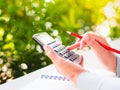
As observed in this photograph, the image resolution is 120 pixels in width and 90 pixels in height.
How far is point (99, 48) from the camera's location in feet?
4.02

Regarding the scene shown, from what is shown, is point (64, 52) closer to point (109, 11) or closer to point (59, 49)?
point (59, 49)

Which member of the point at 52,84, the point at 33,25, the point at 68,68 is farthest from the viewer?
the point at 33,25

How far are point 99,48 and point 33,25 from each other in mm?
455

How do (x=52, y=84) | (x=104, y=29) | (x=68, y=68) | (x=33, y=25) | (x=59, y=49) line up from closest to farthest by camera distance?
1. (x=68, y=68)
2. (x=59, y=49)
3. (x=52, y=84)
4. (x=33, y=25)
5. (x=104, y=29)

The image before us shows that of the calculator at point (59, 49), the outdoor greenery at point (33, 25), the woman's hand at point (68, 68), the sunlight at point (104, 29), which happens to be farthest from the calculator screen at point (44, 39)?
the sunlight at point (104, 29)

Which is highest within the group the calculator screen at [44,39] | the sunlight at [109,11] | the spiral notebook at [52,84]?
the calculator screen at [44,39]

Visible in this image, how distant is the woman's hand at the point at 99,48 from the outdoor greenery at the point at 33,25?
372 mm

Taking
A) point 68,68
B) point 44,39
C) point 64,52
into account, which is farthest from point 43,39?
point 68,68

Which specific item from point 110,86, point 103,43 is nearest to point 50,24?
point 103,43

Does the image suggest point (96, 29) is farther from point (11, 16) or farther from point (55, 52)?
point (55, 52)

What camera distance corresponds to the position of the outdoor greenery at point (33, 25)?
1487 millimetres

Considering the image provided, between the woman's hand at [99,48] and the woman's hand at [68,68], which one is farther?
the woman's hand at [99,48]

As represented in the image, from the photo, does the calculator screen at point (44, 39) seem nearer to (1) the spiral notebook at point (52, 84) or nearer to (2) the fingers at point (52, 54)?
(2) the fingers at point (52, 54)

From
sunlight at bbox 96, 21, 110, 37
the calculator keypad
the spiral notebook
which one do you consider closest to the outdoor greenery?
sunlight at bbox 96, 21, 110, 37
